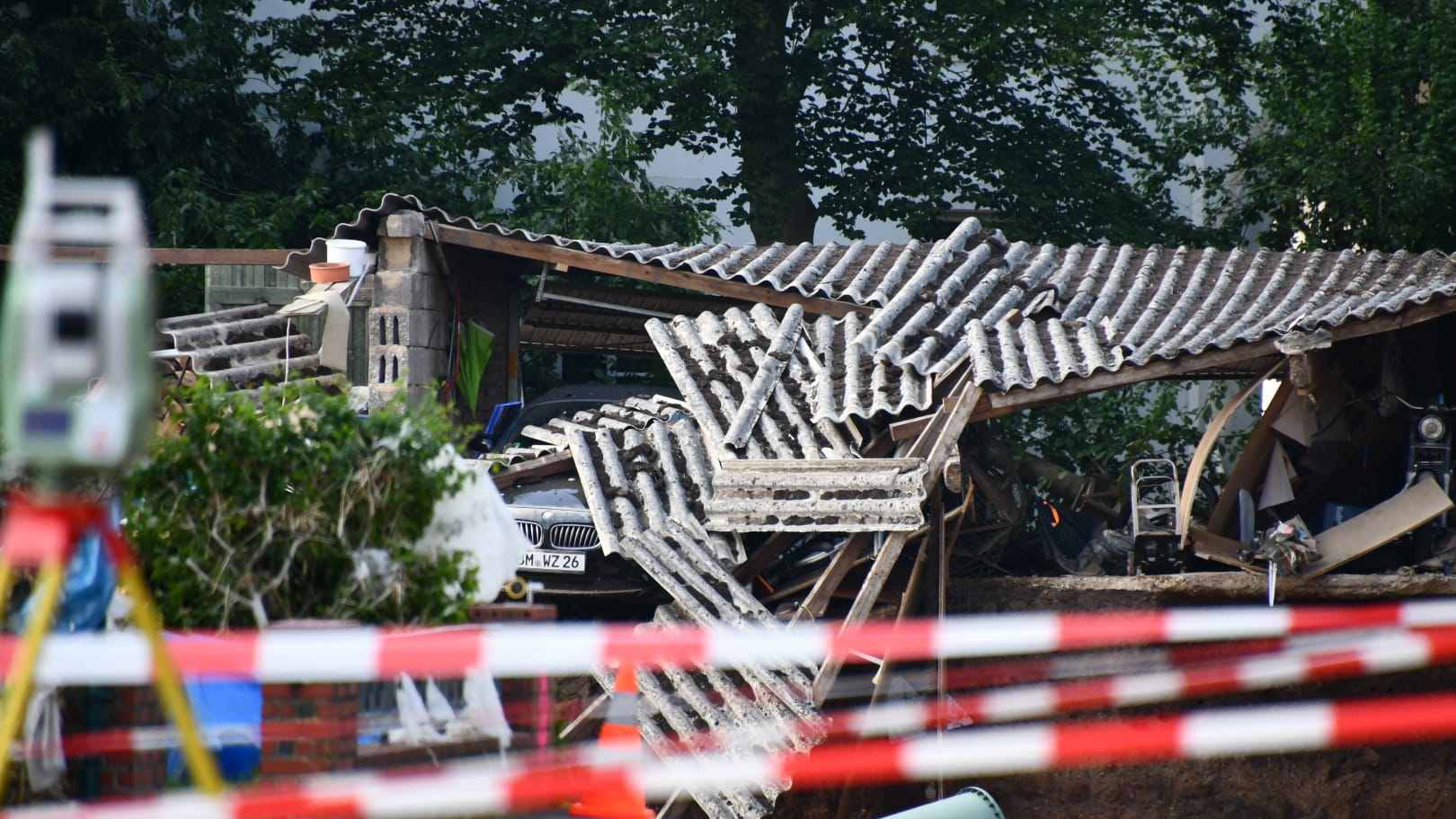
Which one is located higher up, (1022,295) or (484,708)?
(1022,295)

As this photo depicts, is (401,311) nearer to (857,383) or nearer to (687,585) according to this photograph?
(687,585)

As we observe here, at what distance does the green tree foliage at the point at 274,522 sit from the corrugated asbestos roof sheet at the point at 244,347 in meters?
5.81

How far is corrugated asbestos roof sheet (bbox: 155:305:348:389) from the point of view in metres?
12.4

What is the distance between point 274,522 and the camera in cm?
627

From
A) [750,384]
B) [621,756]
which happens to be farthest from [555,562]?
[621,756]

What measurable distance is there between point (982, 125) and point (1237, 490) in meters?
12.2

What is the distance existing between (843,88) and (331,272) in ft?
38.8

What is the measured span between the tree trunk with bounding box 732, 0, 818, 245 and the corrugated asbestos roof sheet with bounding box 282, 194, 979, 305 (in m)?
7.38

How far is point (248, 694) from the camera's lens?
6.29 meters

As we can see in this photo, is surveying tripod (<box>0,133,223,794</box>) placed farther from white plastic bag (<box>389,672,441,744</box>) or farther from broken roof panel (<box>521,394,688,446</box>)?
broken roof panel (<box>521,394,688,446</box>)

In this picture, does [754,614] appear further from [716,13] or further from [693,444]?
[716,13]

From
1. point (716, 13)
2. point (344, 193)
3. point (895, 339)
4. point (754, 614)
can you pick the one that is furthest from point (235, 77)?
point (754, 614)

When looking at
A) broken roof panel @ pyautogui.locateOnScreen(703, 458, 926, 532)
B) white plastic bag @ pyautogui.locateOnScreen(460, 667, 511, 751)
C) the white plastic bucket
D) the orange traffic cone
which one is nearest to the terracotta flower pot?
the white plastic bucket

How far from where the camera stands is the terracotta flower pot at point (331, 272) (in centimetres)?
1275
